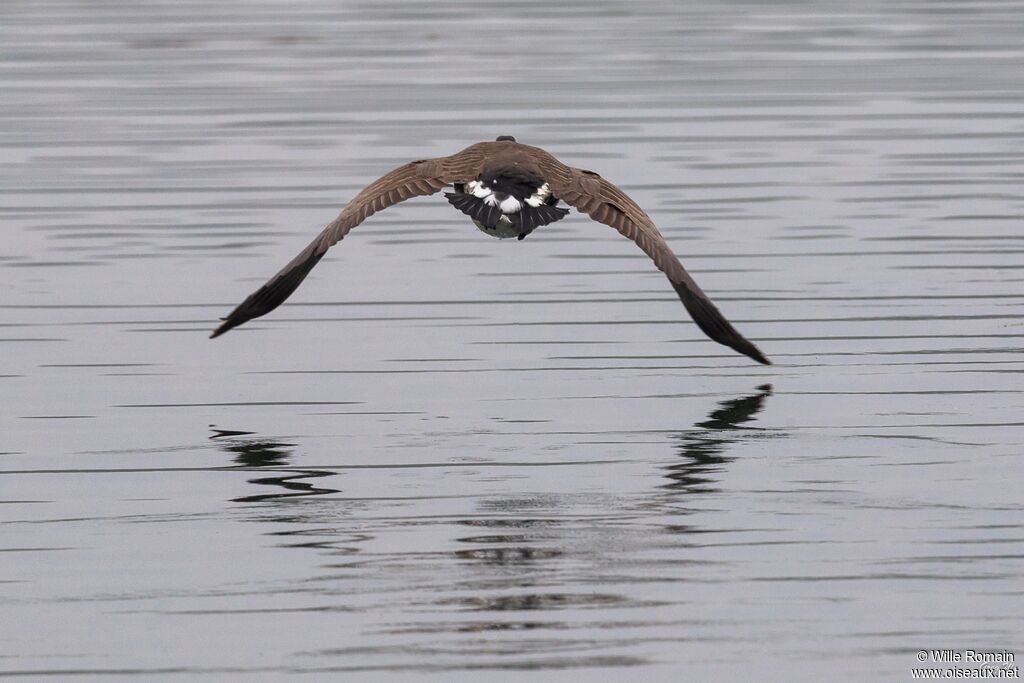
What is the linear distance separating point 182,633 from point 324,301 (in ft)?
25.2

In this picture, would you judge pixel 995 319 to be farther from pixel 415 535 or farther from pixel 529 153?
pixel 415 535

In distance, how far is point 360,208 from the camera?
38.5 ft

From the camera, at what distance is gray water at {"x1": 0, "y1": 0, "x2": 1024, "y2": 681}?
8086mm

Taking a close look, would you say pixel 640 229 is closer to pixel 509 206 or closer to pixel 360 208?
pixel 509 206

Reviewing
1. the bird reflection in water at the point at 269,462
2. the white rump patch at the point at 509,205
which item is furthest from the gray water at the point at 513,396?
the white rump patch at the point at 509,205

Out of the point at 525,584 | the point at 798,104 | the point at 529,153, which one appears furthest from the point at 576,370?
the point at 798,104

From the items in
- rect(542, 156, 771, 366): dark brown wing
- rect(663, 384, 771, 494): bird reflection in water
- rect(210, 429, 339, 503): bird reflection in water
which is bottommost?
rect(210, 429, 339, 503): bird reflection in water

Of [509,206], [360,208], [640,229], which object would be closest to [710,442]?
[640,229]

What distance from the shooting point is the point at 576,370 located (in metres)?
12.8

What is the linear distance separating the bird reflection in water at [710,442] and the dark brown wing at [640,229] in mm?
318

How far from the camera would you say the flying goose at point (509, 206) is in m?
11.2

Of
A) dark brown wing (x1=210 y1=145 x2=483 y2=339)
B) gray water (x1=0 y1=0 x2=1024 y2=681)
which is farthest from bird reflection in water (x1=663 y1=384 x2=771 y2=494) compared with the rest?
dark brown wing (x1=210 y1=145 x2=483 y2=339)

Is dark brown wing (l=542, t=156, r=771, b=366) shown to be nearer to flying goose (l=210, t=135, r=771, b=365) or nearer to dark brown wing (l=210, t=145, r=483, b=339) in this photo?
flying goose (l=210, t=135, r=771, b=365)

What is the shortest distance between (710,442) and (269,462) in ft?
6.99
